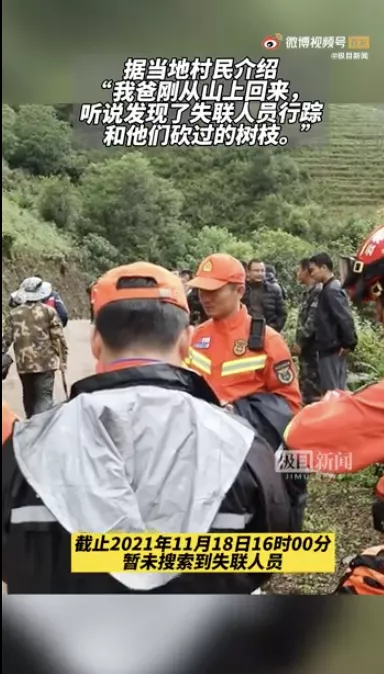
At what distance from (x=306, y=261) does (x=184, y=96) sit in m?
0.70

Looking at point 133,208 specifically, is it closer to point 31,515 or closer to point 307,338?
point 307,338

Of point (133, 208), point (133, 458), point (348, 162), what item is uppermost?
point (348, 162)

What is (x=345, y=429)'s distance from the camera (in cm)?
291

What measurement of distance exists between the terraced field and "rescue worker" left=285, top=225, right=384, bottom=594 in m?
→ 0.14

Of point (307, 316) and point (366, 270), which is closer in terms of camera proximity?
point (366, 270)

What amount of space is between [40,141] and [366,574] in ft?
6.15

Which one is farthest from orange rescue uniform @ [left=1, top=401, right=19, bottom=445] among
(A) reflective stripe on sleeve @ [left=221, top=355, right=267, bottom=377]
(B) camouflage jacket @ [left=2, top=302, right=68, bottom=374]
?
(A) reflective stripe on sleeve @ [left=221, top=355, right=267, bottom=377]

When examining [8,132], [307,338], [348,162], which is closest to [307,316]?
[307,338]

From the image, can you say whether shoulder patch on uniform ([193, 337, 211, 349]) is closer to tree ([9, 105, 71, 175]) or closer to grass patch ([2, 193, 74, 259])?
grass patch ([2, 193, 74, 259])

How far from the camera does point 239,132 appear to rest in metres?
2.98

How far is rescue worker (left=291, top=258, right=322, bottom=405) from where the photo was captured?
119 inches

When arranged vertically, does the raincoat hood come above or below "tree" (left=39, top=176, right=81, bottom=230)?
below

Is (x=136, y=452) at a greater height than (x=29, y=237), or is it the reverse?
(x=29, y=237)

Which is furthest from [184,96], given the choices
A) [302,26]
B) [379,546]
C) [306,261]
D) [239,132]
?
[379,546]
